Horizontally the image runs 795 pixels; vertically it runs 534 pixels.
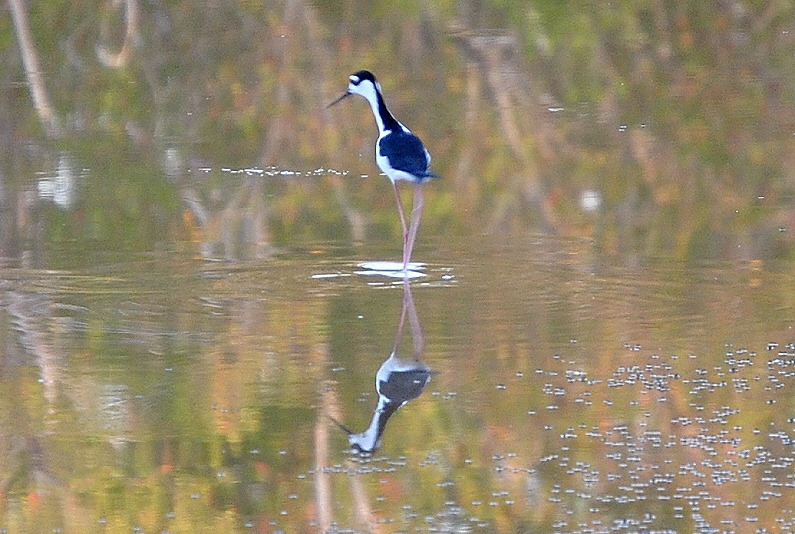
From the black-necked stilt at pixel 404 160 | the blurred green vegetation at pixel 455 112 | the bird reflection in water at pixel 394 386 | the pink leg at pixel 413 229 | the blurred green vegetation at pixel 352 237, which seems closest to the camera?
the blurred green vegetation at pixel 352 237

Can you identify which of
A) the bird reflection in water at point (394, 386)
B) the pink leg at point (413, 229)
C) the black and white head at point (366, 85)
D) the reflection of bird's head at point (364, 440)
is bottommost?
the reflection of bird's head at point (364, 440)

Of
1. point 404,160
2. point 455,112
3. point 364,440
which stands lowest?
point 364,440

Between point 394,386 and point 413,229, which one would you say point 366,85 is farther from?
point 394,386

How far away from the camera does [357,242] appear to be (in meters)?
8.91

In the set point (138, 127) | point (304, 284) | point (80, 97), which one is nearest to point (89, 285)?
point (304, 284)

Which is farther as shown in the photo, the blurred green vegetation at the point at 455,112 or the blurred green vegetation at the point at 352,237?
the blurred green vegetation at the point at 455,112

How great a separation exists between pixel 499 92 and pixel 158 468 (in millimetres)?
8134

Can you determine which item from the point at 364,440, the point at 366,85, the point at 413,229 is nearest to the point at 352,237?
the point at 413,229

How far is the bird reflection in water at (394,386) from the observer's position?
5.68 meters

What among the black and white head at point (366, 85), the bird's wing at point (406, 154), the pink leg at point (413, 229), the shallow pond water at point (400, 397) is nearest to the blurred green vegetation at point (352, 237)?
the shallow pond water at point (400, 397)

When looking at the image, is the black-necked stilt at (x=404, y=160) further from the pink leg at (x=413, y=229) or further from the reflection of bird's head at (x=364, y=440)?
the reflection of bird's head at (x=364, y=440)

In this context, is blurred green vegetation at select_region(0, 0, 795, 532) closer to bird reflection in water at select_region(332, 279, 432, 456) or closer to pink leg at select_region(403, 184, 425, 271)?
bird reflection in water at select_region(332, 279, 432, 456)

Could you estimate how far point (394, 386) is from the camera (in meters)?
6.30

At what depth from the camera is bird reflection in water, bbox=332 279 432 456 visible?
224 inches
